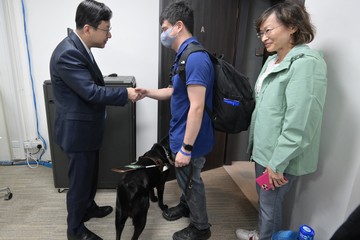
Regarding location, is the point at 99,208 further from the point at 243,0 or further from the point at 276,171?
the point at 243,0

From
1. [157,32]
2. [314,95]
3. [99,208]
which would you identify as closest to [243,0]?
[157,32]

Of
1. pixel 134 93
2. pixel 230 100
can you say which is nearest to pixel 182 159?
pixel 230 100

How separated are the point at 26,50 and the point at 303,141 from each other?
2.57 m

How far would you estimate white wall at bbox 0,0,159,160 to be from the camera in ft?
6.97

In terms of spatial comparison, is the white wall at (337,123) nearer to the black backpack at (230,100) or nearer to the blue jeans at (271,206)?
the blue jeans at (271,206)

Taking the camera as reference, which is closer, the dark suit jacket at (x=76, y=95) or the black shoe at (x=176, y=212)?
the dark suit jacket at (x=76, y=95)

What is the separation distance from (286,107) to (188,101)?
520 mm

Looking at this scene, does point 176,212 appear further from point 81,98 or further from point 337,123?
point 337,123

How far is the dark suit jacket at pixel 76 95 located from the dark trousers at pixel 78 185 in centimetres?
7

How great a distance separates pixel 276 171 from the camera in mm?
1104

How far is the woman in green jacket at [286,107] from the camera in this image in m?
1.01

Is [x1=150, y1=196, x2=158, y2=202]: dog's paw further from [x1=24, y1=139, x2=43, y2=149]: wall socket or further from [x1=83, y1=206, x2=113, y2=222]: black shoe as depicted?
[x1=24, y1=139, x2=43, y2=149]: wall socket

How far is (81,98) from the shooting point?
1.34m

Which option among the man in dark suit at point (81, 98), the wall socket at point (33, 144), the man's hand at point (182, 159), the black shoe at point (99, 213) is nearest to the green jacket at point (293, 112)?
the man's hand at point (182, 159)
